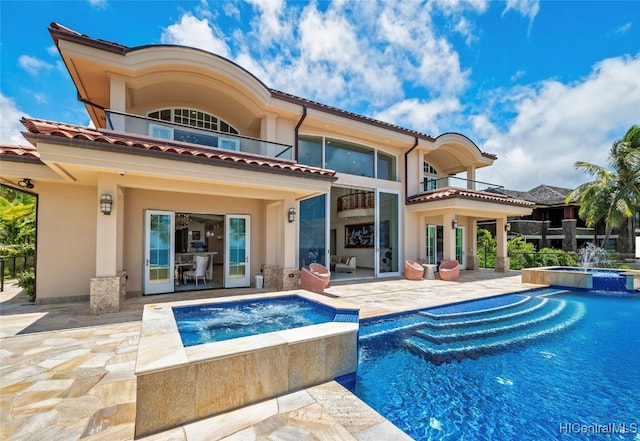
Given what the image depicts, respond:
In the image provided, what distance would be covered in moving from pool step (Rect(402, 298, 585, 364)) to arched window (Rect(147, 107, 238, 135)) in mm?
10915

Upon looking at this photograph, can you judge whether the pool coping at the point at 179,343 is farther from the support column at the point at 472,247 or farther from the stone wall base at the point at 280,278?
the support column at the point at 472,247

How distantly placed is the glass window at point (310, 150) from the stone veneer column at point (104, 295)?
8440 millimetres

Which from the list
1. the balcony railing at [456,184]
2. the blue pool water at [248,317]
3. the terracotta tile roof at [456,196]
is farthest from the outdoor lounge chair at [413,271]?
the blue pool water at [248,317]

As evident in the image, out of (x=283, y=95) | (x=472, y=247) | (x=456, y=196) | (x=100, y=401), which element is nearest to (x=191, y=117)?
(x=283, y=95)

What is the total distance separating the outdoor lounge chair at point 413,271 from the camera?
47.5ft

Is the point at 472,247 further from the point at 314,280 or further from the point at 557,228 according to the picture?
the point at 557,228

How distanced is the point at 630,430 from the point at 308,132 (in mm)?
12680

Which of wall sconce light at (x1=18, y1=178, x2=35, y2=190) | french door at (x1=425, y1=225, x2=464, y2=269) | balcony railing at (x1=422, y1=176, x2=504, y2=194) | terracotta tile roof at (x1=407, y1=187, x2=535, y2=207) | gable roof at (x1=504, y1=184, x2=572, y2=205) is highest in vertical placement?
gable roof at (x1=504, y1=184, x2=572, y2=205)

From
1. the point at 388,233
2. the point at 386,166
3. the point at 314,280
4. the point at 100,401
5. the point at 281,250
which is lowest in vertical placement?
the point at 100,401

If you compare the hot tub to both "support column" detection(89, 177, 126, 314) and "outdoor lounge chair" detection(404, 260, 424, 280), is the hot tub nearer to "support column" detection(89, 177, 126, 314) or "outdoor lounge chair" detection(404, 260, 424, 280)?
"support column" detection(89, 177, 126, 314)

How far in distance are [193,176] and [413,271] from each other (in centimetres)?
1118

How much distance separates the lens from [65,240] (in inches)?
361

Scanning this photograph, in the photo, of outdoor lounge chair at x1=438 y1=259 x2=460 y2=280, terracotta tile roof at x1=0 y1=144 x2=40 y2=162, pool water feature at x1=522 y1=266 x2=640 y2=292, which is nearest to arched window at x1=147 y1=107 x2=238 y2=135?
terracotta tile roof at x1=0 y1=144 x2=40 y2=162

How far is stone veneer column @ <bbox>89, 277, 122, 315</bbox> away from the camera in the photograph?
25.1 feet
